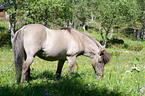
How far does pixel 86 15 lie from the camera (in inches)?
1654

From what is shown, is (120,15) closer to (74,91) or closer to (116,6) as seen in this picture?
(116,6)

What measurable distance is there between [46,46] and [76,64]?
1286 mm

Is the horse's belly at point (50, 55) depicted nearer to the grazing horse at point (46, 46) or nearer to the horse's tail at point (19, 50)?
the grazing horse at point (46, 46)

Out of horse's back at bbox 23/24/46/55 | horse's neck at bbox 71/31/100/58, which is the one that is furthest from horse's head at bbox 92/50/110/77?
horse's back at bbox 23/24/46/55

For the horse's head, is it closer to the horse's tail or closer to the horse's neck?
the horse's neck

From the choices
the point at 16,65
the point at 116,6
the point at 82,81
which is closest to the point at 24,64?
the point at 16,65

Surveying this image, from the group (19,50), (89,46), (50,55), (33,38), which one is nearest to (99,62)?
(89,46)

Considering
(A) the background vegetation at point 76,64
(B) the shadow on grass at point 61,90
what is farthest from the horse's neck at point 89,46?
(B) the shadow on grass at point 61,90

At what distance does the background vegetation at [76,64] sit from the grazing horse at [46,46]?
0.43 m

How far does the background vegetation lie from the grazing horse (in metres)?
0.43

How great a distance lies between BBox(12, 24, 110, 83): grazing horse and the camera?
4.38 m

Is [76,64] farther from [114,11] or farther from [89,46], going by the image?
[114,11]

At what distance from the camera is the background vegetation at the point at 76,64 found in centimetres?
363

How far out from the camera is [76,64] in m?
5.20
